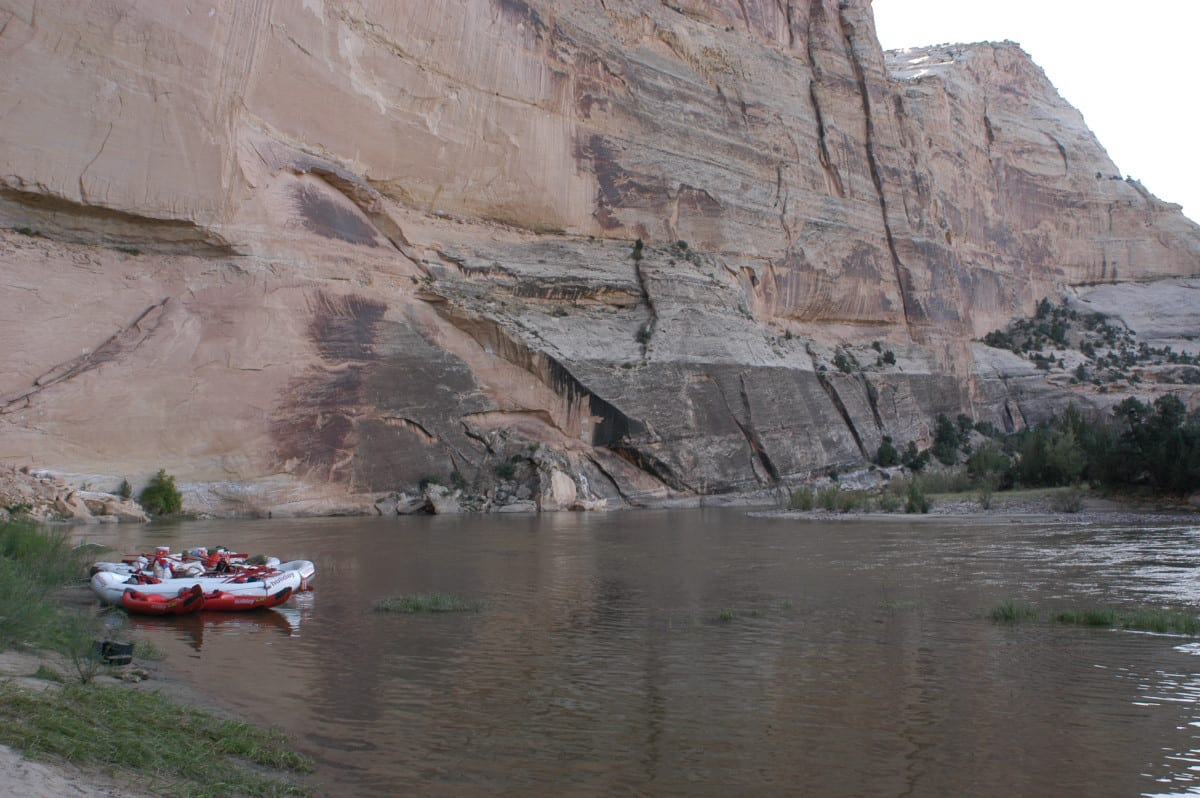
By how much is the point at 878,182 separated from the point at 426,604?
179ft

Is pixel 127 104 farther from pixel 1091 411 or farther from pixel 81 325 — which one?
pixel 1091 411

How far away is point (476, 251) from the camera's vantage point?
137ft

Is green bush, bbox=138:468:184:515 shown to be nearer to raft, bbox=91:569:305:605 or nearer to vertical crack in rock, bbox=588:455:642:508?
raft, bbox=91:569:305:605

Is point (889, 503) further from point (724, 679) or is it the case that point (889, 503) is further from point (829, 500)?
point (724, 679)

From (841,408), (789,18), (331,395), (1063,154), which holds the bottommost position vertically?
(331,395)

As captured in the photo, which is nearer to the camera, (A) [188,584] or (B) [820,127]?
(A) [188,584]

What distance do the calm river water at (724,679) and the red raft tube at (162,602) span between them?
0.24 meters

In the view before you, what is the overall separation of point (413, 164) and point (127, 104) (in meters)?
12.6

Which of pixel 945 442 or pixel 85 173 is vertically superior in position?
pixel 85 173

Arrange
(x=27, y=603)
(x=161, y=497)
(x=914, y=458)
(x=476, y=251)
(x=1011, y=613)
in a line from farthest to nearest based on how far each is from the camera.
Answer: (x=914, y=458), (x=476, y=251), (x=161, y=497), (x=1011, y=613), (x=27, y=603)

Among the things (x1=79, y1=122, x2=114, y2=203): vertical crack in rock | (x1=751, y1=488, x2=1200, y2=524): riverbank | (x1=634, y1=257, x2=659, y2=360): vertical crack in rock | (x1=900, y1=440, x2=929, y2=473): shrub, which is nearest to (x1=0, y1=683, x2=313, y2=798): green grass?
(x1=751, y1=488, x2=1200, y2=524): riverbank

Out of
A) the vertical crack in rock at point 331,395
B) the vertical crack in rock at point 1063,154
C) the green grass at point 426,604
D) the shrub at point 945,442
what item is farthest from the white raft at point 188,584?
the vertical crack in rock at point 1063,154

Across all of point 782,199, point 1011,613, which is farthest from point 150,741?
point 782,199

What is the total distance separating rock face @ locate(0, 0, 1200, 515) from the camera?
94.2 feet
